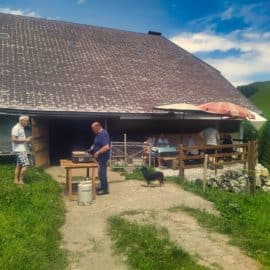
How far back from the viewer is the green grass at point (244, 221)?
6359 mm

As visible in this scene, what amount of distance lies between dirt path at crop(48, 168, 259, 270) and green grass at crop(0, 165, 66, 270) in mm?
243

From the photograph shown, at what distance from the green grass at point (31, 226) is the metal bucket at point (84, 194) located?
1.51 feet

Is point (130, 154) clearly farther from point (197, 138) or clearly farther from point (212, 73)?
point (212, 73)

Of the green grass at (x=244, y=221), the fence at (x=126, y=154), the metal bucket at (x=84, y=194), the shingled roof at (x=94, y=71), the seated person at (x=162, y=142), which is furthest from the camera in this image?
the seated person at (x=162, y=142)

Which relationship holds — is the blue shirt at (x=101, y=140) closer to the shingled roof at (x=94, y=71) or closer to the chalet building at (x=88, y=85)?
the chalet building at (x=88, y=85)

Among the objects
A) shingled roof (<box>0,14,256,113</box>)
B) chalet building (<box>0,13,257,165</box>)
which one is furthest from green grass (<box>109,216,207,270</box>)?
shingled roof (<box>0,14,256,113</box>)

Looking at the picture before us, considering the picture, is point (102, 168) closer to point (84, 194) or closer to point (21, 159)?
point (84, 194)

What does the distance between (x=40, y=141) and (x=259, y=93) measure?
51174mm

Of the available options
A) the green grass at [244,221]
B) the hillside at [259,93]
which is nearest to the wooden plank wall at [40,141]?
the green grass at [244,221]

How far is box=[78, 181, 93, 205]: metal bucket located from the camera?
874cm

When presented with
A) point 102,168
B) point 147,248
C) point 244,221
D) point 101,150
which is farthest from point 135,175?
point 147,248

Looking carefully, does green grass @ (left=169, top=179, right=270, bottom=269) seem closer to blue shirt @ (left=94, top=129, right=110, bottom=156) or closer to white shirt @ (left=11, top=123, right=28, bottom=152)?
blue shirt @ (left=94, top=129, right=110, bottom=156)

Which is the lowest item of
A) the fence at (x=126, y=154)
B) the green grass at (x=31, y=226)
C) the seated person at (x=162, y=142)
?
the green grass at (x=31, y=226)

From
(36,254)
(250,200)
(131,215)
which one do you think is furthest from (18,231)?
(250,200)
